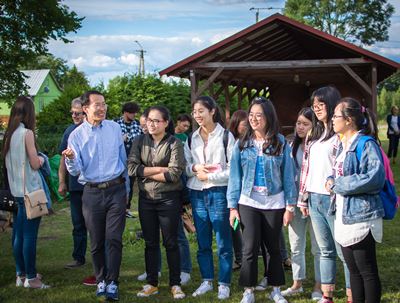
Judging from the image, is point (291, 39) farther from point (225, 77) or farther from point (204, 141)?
point (204, 141)

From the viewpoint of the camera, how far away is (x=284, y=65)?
541 inches

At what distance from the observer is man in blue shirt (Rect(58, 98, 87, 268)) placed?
5711 millimetres

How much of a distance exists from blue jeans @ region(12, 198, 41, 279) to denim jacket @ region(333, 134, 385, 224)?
9.56 ft

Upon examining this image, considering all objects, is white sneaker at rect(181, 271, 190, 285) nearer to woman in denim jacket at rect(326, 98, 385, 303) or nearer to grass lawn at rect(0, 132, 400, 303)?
grass lawn at rect(0, 132, 400, 303)

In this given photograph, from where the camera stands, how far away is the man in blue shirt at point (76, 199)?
5.71 m

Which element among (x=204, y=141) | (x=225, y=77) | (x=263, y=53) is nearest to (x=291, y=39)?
(x=263, y=53)

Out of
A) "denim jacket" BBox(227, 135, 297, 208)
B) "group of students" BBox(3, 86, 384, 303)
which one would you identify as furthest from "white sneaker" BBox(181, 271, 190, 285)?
"denim jacket" BBox(227, 135, 297, 208)

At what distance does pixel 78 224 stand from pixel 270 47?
12.5 meters

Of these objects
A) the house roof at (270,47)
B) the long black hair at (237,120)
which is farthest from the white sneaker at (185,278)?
Answer: the house roof at (270,47)

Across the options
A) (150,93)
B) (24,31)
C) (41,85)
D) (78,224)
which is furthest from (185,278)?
(41,85)

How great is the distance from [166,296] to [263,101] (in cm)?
199

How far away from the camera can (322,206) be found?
4.22m

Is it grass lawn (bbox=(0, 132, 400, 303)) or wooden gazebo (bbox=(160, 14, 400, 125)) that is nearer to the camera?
grass lawn (bbox=(0, 132, 400, 303))

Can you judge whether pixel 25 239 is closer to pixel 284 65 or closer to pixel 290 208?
pixel 290 208
